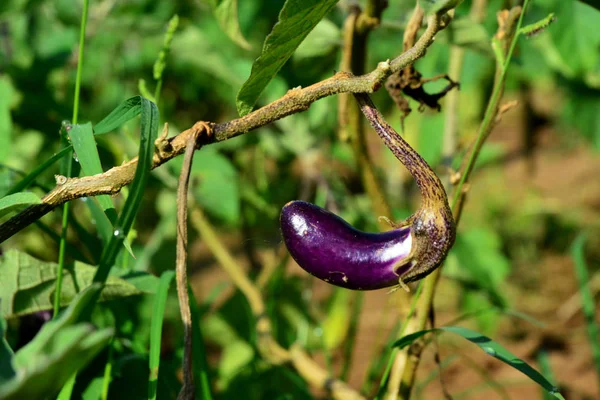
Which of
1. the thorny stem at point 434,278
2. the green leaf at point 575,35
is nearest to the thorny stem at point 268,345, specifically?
the thorny stem at point 434,278

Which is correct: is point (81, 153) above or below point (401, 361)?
above

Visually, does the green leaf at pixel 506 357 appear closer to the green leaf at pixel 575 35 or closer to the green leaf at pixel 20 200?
the green leaf at pixel 20 200

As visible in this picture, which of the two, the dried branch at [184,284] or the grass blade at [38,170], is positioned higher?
the grass blade at [38,170]

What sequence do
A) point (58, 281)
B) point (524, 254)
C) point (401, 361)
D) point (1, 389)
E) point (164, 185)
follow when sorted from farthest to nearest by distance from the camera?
point (524, 254), point (164, 185), point (401, 361), point (58, 281), point (1, 389)

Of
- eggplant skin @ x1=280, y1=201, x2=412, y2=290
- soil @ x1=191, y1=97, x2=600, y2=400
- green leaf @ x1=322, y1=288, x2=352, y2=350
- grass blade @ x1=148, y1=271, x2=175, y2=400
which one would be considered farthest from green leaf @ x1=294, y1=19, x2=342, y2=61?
green leaf @ x1=322, y1=288, x2=352, y2=350

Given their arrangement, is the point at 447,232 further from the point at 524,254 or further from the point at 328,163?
the point at 524,254

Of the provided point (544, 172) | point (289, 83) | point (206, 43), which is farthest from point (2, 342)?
point (544, 172)

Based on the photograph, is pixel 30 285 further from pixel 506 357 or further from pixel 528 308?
pixel 528 308
